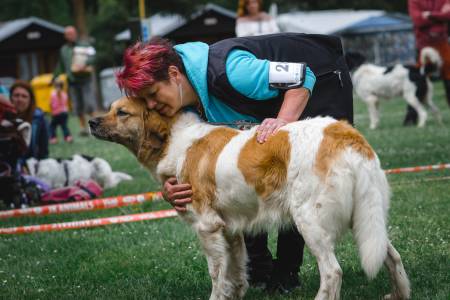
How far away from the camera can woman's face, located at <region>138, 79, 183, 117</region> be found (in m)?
4.13

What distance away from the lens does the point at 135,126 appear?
13.9 feet

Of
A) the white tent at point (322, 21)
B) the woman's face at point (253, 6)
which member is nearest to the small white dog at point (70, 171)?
the woman's face at point (253, 6)

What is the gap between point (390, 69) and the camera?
1589cm

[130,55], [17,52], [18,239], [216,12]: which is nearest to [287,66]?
[130,55]

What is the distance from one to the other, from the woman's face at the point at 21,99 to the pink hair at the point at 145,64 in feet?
19.0

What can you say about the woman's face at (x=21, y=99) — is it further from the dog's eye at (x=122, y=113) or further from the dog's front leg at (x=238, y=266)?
the dog's front leg at (x=238, y=266)

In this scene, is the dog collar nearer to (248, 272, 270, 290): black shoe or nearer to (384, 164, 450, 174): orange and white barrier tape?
(248, 272, 270, 290): black shoe

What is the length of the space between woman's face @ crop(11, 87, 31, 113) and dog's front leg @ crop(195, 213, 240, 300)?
6.08m

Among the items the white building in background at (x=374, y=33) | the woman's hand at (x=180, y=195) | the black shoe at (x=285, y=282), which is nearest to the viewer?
the woman's hand at (x=180, y=195)

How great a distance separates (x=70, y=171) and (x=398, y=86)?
8457mm

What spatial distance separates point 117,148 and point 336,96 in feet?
37.7

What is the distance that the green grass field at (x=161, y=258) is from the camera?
461 centimetres

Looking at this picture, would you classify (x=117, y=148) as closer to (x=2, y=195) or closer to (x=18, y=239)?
(x=2, y=195)

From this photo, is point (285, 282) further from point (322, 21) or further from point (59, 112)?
point (322, 21)
